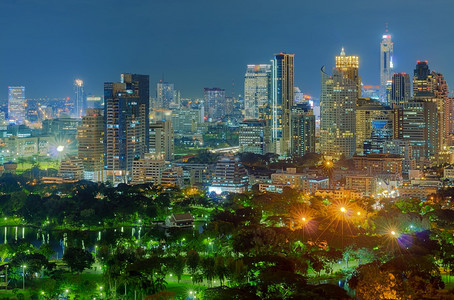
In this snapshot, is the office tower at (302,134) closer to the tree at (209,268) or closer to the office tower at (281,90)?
the office tower at (281,90)

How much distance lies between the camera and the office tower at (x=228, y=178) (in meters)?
21.1

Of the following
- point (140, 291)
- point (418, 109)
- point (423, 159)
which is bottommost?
point (140, 291)

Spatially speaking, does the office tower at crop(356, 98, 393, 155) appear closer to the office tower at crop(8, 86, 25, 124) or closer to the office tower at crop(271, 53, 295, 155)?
the office tower at crop(271, 53, 295, 155)

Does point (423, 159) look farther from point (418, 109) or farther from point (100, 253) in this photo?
point (100, 253)

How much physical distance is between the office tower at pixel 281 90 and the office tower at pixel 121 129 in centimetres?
977

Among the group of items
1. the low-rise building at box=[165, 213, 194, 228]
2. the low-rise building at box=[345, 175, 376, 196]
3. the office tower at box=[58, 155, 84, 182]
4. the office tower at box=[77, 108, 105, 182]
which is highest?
the office tower at box=[77, 108, 105, 182]

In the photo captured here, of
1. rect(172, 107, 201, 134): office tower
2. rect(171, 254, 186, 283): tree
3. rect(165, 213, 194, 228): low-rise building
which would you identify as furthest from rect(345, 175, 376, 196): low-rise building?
rect(172, 107, 201, 134): office tower

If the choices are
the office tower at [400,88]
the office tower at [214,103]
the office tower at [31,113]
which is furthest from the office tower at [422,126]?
the office tower at [31,113]

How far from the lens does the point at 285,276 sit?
368 inches

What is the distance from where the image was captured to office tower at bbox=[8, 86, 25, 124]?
47219 millimetres

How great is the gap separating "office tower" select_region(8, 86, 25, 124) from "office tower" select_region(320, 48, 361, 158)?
77.6ft

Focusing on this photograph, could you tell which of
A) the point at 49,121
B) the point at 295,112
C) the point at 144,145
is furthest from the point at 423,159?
the point at 49,121

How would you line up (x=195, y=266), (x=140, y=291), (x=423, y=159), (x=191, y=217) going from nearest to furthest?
(x=140, y=291) → (x=195, y=266) → (x=191, y=217) → (x=423, y=159)

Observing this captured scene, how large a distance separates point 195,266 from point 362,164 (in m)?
15.2
